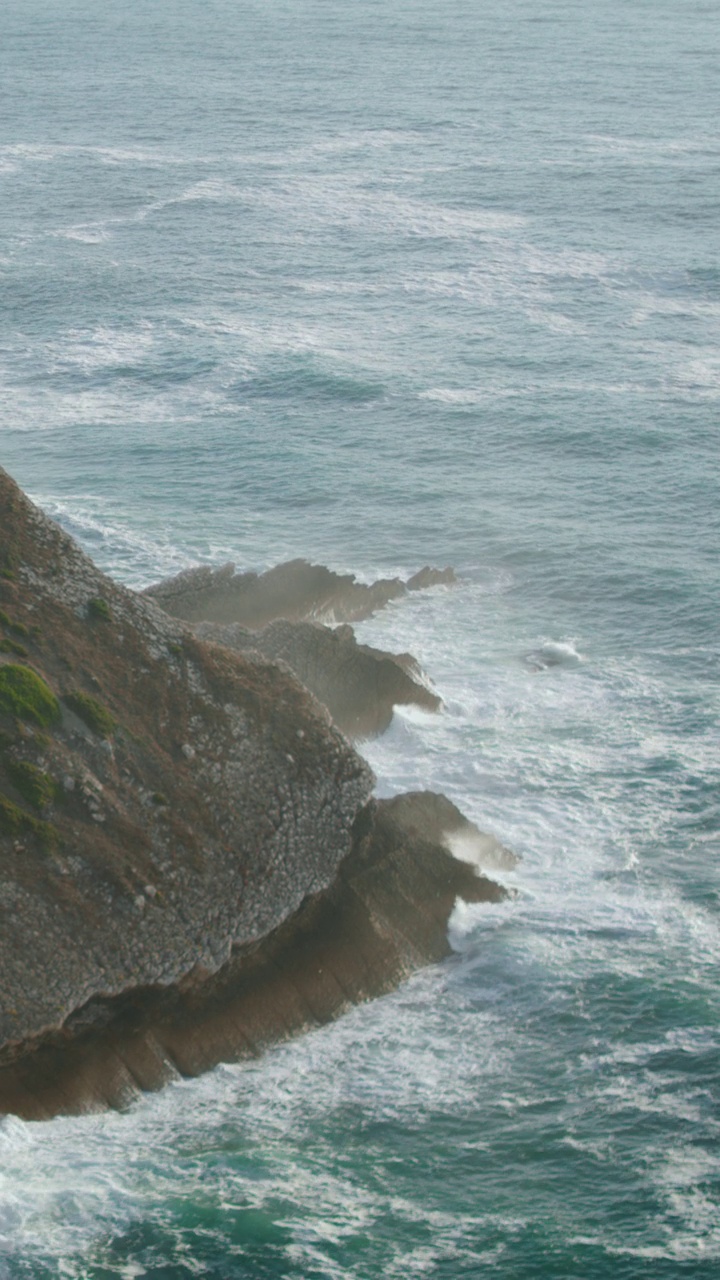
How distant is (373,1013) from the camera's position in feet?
114

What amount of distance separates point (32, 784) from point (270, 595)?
1974 centimetres

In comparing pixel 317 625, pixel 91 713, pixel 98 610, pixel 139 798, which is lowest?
pixel 139 798

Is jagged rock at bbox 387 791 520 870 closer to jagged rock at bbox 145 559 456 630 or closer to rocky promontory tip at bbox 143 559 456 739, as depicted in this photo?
rocky promontory tip at bbox 143 559 456 739

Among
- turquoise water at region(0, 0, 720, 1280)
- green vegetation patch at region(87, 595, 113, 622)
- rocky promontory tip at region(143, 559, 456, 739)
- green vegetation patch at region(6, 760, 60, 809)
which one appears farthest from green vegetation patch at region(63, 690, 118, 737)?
turquoise water at region(0, 0, 720, 1280)

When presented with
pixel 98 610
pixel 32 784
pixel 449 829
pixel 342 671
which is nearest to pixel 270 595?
pixel 342 671

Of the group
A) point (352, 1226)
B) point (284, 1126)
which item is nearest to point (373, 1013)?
point (284, 1126)

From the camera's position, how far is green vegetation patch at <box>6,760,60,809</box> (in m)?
33.8

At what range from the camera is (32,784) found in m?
34.0

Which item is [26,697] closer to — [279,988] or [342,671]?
[279,988]

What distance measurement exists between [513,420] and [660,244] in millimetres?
33801

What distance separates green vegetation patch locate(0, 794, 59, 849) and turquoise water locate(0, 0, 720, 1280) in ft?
20.9

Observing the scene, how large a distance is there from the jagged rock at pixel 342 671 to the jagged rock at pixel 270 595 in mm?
5233

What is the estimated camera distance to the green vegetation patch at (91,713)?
1406 inches

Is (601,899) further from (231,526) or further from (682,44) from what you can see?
(682,44)
